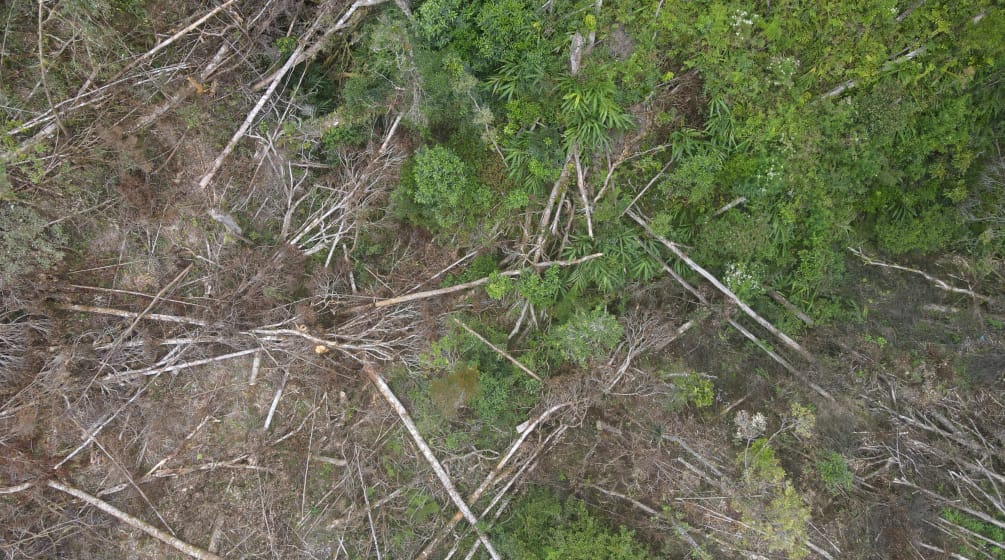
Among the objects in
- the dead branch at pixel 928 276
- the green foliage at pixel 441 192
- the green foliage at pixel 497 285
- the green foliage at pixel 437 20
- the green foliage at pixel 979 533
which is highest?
the green foliage at pixel 437 20

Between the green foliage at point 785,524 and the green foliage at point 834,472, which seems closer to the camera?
the green foliage at point 785,524

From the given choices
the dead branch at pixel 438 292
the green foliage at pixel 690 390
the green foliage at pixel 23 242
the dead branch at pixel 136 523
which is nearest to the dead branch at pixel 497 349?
the dead branch at pixel 438 292

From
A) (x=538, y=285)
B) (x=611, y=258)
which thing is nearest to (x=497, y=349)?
(x=538, y=285)

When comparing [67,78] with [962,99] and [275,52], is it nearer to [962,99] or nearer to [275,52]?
[275,52]

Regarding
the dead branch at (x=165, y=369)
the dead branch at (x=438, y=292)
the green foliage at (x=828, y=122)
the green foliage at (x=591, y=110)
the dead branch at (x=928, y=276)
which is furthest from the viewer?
the dead branch at (x=438, y=292)

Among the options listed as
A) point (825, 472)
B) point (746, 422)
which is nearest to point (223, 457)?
point (746, 422)

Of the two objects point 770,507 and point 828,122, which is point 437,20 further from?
point 770,507

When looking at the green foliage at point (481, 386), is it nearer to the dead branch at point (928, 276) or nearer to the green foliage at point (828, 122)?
the green foliage at point (828, 122)
